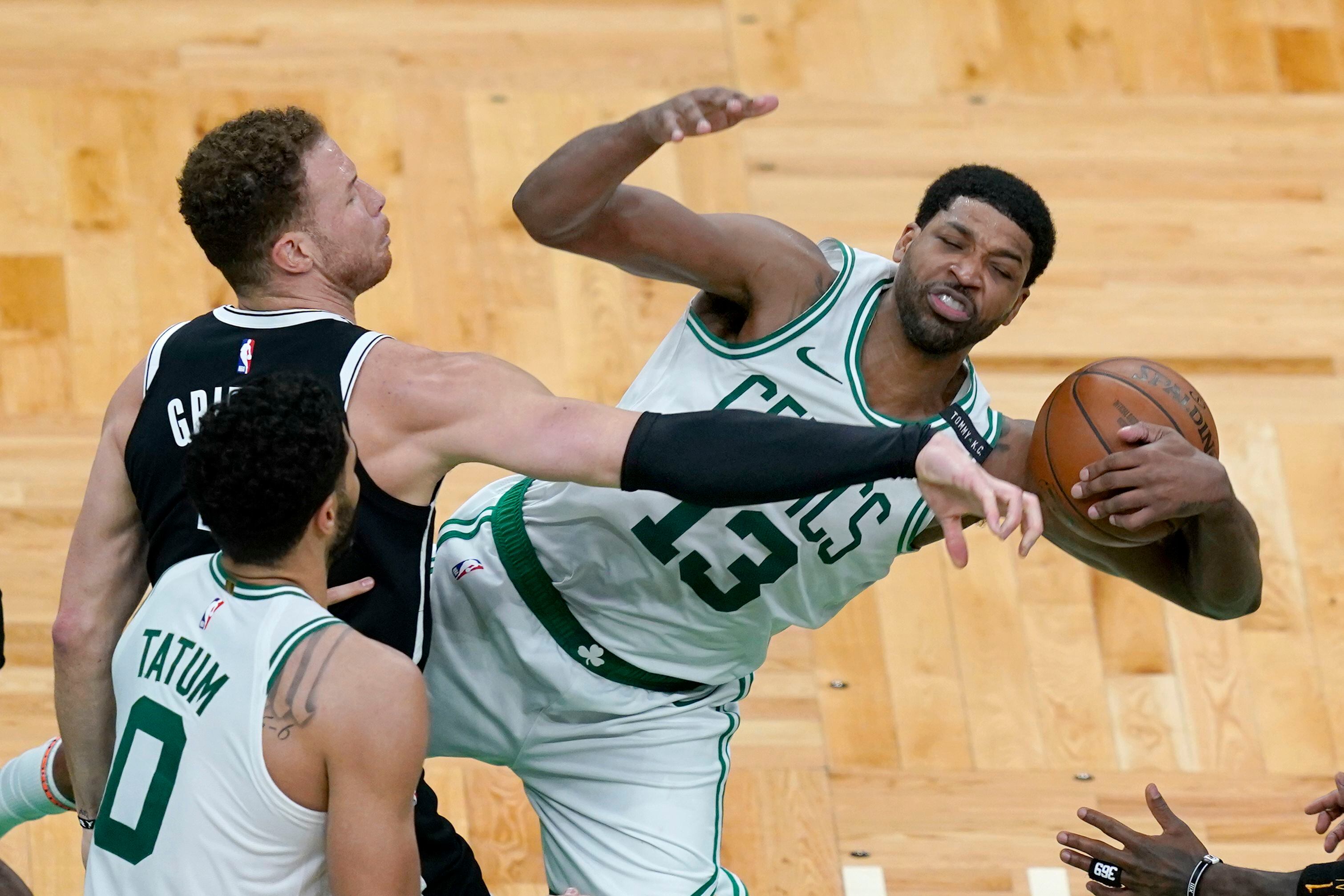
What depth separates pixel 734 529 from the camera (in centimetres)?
394

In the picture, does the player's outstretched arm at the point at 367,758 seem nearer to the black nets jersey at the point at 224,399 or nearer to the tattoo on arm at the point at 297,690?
the tattoo on arm at the point at 297,690

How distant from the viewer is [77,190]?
6.68 metres

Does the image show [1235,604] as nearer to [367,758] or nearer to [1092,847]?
[1092,847]

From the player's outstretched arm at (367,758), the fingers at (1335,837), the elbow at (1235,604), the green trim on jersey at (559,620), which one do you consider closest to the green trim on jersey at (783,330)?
the green trim on jersey at (559,620)

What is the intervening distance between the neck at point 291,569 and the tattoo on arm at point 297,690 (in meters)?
0.14

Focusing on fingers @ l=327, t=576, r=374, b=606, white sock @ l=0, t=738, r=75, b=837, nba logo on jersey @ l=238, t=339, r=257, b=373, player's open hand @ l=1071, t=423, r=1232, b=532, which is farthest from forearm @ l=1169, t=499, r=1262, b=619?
white sock @ l=0, t=738, r=75, b=837

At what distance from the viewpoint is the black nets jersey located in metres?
3.39

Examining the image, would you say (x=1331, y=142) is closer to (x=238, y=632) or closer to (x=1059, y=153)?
(x=1059, y=153)

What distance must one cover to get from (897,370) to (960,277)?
0.24 metres

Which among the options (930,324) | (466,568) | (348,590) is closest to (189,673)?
(348,590)

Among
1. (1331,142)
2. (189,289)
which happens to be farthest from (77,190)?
(1331,142)

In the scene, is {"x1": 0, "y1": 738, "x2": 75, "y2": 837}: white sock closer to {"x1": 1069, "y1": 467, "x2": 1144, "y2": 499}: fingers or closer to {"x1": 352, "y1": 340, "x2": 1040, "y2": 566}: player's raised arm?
{"x1": 352, "y1": 340, "x2": 1040, "y2": 566}: player's raised arm

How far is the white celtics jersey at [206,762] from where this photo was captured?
2988 millimetres

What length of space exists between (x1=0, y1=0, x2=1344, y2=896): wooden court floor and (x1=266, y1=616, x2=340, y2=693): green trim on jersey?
2.13m
